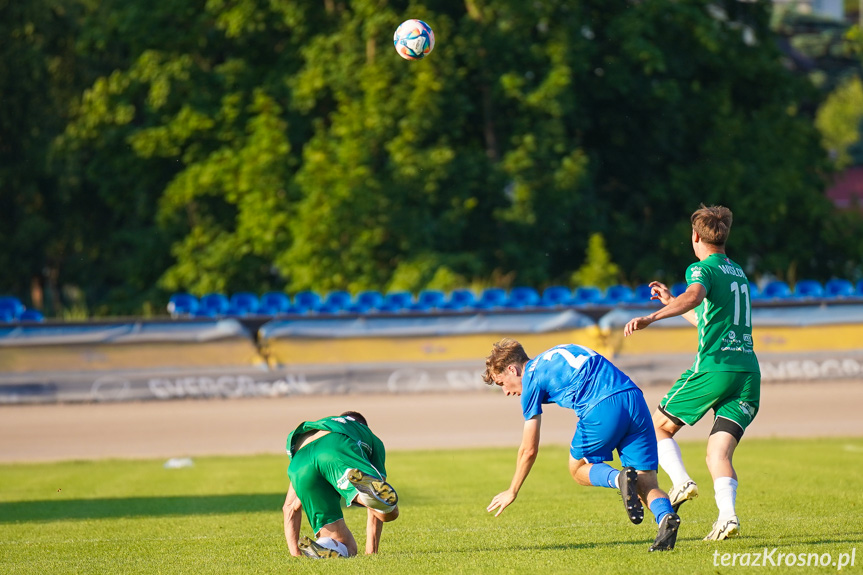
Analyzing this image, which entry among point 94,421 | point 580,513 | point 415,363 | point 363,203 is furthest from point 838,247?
point 580,513

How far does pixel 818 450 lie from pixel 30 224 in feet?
90.9

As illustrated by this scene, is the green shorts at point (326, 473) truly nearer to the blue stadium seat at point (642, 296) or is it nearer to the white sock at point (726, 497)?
the white sock at point (726, 497)

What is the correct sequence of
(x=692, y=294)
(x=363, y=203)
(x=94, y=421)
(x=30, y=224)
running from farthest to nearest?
(x=30, y=224) → (x=363, y=203) → (x=94, y=421) → (x=692, y=294)

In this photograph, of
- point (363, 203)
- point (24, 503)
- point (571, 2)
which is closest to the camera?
point (24, 503)

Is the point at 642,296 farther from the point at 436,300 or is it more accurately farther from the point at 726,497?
the point at 726,497

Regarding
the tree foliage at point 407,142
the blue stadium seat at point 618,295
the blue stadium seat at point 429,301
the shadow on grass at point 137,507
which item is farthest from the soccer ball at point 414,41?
the tree foliage at point 407,142

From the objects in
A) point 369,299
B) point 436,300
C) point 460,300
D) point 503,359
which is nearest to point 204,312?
point 369,299

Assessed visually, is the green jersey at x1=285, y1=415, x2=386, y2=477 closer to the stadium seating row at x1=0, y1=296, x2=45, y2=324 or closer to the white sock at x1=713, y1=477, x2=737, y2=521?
the white sock at x1=713, y1=477, x2=737, y2=521

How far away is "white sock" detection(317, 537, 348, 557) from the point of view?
6145 mm

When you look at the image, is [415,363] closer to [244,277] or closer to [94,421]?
[94,421]

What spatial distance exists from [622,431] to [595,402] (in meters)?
0.23

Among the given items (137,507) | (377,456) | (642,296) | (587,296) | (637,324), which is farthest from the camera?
(642,296)

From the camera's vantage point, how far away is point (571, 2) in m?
28.8

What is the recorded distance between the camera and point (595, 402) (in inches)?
234
